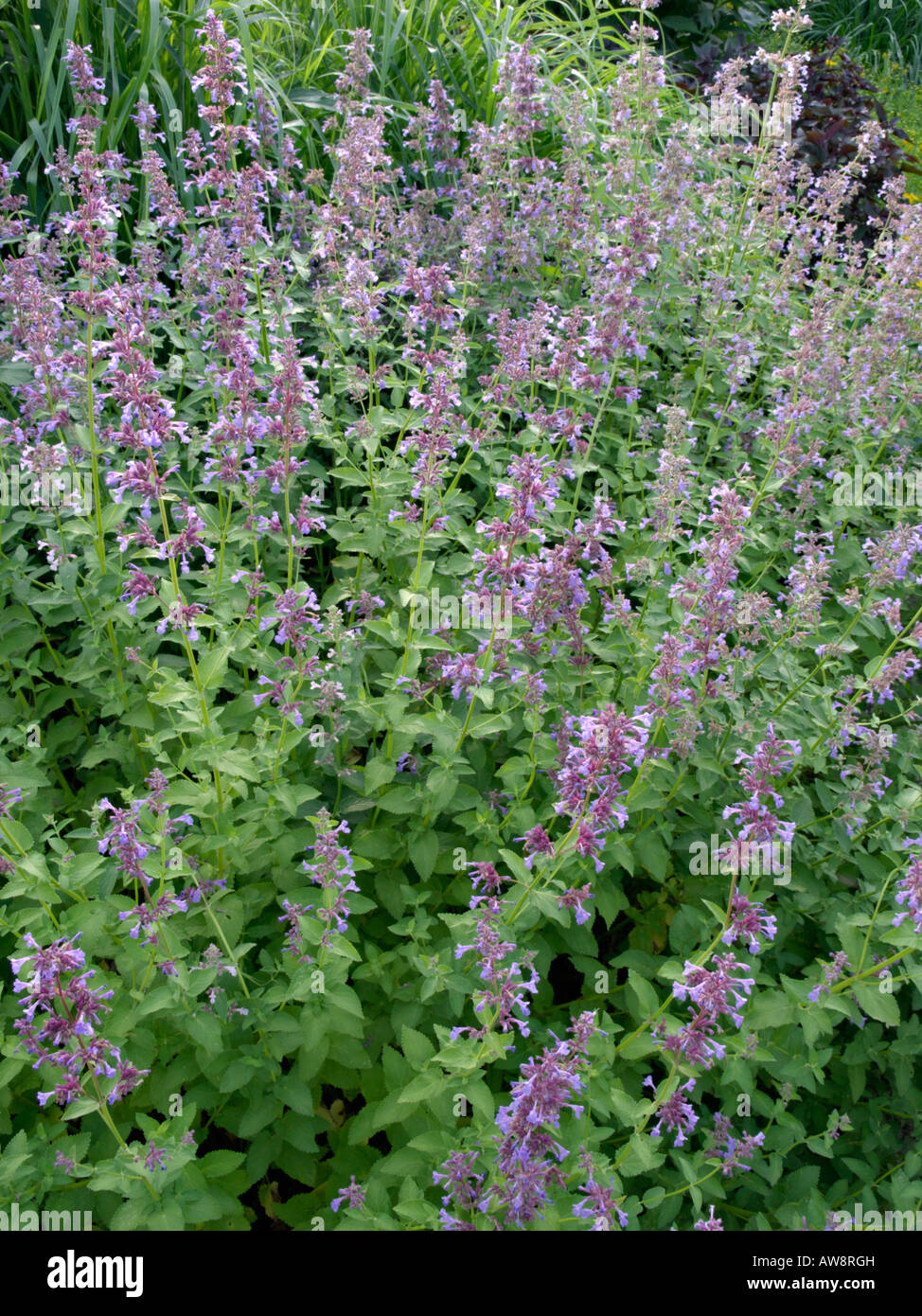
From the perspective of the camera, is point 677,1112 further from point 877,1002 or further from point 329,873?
point 329,873

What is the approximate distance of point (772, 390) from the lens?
5.26m

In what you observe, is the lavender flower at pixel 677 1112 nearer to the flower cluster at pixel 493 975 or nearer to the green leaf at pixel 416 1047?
the flower cluster at pixel 493 975

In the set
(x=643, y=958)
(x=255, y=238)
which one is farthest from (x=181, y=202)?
(x=643, y=958)

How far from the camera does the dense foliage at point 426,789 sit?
286cm

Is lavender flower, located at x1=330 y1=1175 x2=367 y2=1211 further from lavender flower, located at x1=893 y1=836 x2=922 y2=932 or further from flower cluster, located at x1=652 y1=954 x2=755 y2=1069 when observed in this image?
lavender flower, located at x1=893 y1=836 x2=922 y2=932

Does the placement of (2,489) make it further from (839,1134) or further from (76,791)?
(839,1134)

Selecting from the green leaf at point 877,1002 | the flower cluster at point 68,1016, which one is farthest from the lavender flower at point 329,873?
the green leaf at point 877,1002

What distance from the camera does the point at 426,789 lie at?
354 cm

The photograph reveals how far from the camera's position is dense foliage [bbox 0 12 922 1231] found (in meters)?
2.86

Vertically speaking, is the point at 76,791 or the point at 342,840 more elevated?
the point at 342,840

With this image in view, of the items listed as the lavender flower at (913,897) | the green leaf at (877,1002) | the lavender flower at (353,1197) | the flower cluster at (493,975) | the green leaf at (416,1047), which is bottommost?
the lavender flower at (353,1197)

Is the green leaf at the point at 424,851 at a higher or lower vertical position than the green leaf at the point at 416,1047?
higher
